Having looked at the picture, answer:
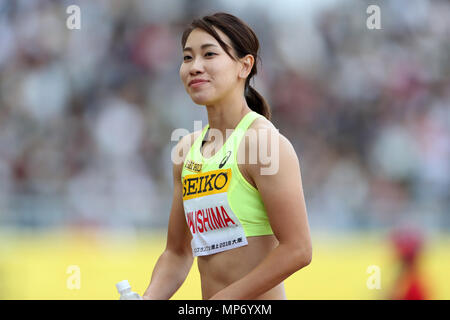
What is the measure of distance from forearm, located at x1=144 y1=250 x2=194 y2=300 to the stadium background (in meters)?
3.11

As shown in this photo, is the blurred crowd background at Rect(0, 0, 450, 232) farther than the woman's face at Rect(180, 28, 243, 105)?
Yes

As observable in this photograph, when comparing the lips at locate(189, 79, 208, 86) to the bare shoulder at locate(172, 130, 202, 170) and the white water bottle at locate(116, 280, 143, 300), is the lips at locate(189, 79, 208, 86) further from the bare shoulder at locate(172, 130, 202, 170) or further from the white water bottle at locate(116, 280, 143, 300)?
the white water bottle at locate(116, 280, 143, 300)

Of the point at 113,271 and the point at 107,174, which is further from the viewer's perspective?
the point at 107,174

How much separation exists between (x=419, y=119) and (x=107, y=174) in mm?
3594

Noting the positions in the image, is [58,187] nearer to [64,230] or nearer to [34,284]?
[64,230]

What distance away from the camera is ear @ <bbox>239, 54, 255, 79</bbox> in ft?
7.38

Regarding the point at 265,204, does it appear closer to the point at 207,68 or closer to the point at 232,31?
the point at 207,68

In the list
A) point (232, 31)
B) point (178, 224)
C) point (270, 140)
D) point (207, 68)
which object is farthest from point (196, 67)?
point (178, 224)

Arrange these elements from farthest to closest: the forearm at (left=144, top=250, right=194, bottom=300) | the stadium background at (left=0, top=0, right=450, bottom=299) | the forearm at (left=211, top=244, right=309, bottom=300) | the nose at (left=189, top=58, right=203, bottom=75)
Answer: the stadium background at (left=0, top=0, right=450, bottom=299), the forearm at (left=144, top=250, right=194, bottom=300), the nose at (left=189, top=58, right=203, bottom=75), the forearm at (left=211, top=244, right=309, bottom=300)

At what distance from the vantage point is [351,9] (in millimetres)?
7641

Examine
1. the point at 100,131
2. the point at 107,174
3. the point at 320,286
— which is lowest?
the point at 320,286

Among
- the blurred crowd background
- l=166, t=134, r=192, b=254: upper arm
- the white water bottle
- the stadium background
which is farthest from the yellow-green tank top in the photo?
the blurred crowd background
